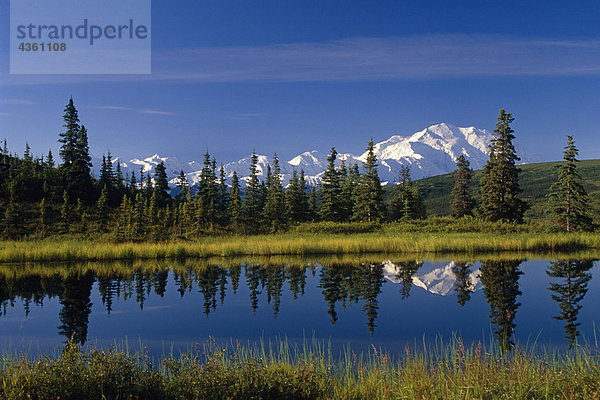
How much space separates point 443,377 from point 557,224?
46.0 meters

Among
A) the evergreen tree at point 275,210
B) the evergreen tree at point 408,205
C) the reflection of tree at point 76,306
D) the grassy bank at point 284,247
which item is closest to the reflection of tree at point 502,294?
the grassy bank at point 284,247

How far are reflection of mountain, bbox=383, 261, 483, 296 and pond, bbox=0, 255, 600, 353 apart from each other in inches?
2.2

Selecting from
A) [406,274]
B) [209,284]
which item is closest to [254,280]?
[209,284]

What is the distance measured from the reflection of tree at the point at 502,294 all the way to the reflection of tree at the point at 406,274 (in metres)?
3.43

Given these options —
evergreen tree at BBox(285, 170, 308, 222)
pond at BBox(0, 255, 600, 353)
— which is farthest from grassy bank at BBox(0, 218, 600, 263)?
evergreen tree at BBox(285, 170, 308, 222)

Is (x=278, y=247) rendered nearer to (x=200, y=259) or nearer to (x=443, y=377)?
(x=200, y=259)

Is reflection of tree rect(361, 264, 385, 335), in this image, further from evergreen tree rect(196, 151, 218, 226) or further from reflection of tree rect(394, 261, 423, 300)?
evergreen tree rect(196, 151, 218, 226)

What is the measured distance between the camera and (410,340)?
12.0 m

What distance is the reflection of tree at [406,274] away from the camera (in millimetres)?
19688

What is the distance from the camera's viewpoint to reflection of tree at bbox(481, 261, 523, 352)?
1241 cm

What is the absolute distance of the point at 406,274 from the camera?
24.2 meters

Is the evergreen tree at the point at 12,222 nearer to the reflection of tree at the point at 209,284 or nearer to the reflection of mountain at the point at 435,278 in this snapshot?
Answer: the reflection of tree at the point at 209,284

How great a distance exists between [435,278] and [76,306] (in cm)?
1767

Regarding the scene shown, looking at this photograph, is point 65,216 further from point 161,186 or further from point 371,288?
point 371,288
